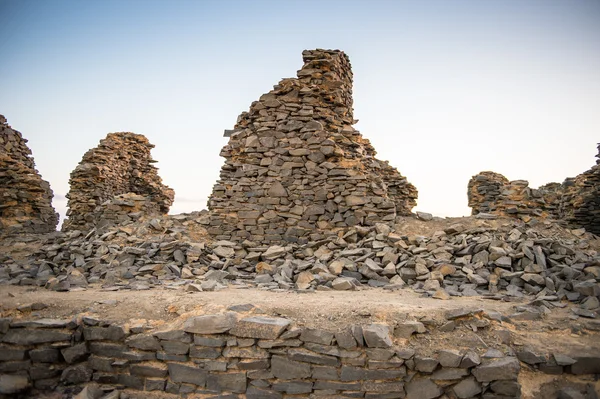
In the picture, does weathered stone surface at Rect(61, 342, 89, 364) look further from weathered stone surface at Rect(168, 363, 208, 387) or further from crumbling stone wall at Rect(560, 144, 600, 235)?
crumbling stone wall at Rect(560, 144, 600, 235)

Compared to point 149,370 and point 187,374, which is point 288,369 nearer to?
point 187,374

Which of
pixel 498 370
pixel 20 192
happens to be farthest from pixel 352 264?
pixel 20 192

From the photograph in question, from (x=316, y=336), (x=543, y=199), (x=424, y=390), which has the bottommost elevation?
(x=424, y=390)

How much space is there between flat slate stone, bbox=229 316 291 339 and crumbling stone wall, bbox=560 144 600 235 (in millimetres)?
11665

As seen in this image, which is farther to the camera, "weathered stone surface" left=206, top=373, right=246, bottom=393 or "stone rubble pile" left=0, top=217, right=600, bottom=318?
"stone rubble pile" left=0, top=217, right=600, bottom=318

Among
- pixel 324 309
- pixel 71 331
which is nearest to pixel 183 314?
pixel 71 331

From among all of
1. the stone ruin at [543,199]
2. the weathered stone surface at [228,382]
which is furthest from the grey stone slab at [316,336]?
the stone ruin at [543,199]

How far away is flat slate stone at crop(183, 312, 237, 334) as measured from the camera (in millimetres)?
3953

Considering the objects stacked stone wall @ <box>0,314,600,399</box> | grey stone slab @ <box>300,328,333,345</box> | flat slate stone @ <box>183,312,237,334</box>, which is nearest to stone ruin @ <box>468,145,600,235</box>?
stacked stone wall @ <box>0,314,600,399</box>

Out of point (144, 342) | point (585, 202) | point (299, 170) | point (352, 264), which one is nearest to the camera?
point (144, 342)

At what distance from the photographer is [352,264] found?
662 centimetres

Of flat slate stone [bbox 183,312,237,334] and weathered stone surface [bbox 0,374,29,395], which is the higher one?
flat slate stone [bbox 183,312,237,334]

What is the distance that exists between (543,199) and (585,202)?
3.20m

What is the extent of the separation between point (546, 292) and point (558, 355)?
186cm
